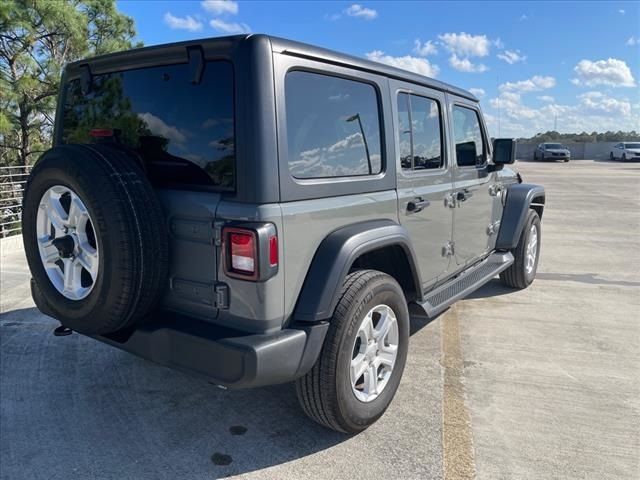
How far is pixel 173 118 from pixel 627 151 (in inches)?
1699

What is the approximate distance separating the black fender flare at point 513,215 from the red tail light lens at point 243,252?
3.60 meters

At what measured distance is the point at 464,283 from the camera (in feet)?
13.8

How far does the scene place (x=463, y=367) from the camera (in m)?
3.71

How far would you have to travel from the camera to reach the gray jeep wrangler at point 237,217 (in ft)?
7.53

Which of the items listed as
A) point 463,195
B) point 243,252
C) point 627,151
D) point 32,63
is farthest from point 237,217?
point 627,151

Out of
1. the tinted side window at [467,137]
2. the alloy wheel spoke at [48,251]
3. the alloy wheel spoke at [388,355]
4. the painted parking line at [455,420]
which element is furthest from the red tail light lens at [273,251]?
the tinted side window at [467,137]

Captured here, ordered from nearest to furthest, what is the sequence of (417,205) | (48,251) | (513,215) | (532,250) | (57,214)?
1. (57,214)
2. (48,251)
3. (417,205)
4. (513,215)
5. (532,250)

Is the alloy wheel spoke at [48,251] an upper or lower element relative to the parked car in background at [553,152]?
lower

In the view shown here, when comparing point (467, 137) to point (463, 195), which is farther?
point (467, 137)

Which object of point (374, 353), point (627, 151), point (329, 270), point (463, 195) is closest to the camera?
point (329, 270)

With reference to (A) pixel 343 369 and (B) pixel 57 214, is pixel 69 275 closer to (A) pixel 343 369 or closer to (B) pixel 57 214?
(B) pixel 57 214

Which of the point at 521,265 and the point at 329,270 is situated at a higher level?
the point at 329,270

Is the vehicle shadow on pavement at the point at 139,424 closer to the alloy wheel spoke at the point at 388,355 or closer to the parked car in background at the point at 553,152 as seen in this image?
the alloy wheel spoke at the point at 388,355

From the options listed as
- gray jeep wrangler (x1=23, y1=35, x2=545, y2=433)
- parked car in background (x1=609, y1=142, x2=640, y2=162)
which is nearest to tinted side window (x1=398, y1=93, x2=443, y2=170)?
gray jeep wrangler (x1=23, y1=35, x2=545, y2=433)
